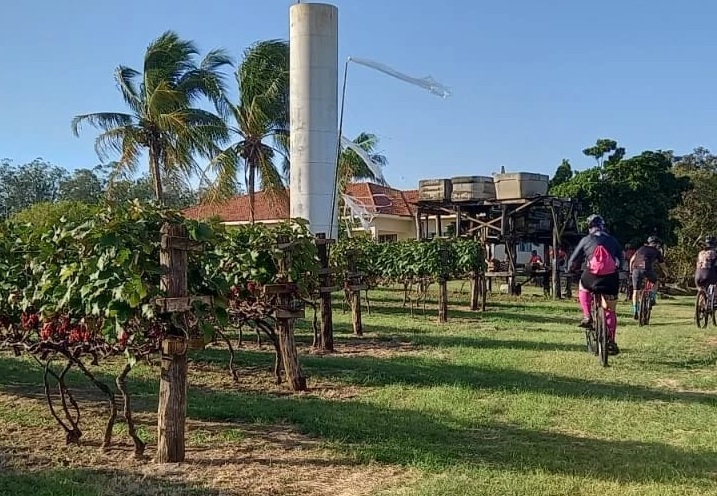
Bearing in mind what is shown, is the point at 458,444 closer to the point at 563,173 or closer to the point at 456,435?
the point at 456,435

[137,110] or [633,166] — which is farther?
[633,166]

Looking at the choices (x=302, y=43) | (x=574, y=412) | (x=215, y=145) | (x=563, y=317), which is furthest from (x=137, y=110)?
(x=574, y=412)

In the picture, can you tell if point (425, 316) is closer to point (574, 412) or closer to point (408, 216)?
point (574, 412)

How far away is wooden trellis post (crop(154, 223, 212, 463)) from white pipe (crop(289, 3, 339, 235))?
10.5 m

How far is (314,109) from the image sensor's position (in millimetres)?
15891

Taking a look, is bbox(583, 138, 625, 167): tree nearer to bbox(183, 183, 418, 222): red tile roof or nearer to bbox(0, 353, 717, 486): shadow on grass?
bbox(183, 183, 418, 222): red tile roof

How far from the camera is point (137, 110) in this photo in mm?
22047

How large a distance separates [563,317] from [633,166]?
587 inches

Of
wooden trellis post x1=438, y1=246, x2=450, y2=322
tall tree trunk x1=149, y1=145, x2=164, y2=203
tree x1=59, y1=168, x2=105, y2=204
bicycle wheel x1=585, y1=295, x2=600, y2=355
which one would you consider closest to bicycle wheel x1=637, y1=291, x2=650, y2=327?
wooden trellis post x1=438, y1=246, x2=450, y2=322

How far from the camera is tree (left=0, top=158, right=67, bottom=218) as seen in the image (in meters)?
50.9

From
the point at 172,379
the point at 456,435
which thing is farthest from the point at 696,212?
the point at 172,379

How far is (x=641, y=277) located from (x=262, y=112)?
1268cm

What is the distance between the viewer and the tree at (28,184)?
167 feet

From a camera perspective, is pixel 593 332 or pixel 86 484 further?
pixel 593 332
